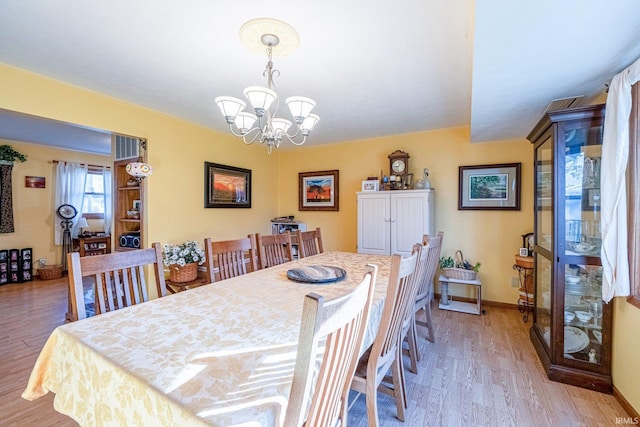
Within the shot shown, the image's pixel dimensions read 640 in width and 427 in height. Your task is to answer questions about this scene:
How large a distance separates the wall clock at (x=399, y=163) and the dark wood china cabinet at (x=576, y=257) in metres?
1.83

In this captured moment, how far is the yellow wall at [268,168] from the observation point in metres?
2.55

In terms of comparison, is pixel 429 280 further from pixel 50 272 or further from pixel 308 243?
pixel 50 272

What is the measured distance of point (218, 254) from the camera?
6.80 ft

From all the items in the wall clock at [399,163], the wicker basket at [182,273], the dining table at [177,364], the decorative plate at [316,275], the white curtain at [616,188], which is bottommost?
the wicker basket at [182,273]

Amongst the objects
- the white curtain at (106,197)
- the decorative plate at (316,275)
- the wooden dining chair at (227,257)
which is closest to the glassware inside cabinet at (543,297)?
the decorative plate at (316,275)

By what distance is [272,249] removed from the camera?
2557 mm

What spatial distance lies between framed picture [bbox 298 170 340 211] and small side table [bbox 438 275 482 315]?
192 cm

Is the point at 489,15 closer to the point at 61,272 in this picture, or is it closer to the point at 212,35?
the point at 212,35

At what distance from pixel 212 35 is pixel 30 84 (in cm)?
175

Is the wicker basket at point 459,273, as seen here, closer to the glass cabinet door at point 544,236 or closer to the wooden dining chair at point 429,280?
the glass cabinet door at point 544,236

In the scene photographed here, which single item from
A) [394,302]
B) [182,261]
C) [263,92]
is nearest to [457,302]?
[394,302]

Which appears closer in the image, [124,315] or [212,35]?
[124,315]

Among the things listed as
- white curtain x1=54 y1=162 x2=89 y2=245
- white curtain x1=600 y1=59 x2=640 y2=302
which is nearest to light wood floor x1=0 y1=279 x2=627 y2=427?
white curtain x1=600 y1=59 x2=640 y2=302

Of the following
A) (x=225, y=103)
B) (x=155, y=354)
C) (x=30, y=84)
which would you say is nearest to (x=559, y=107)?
(x=225, y=103)
